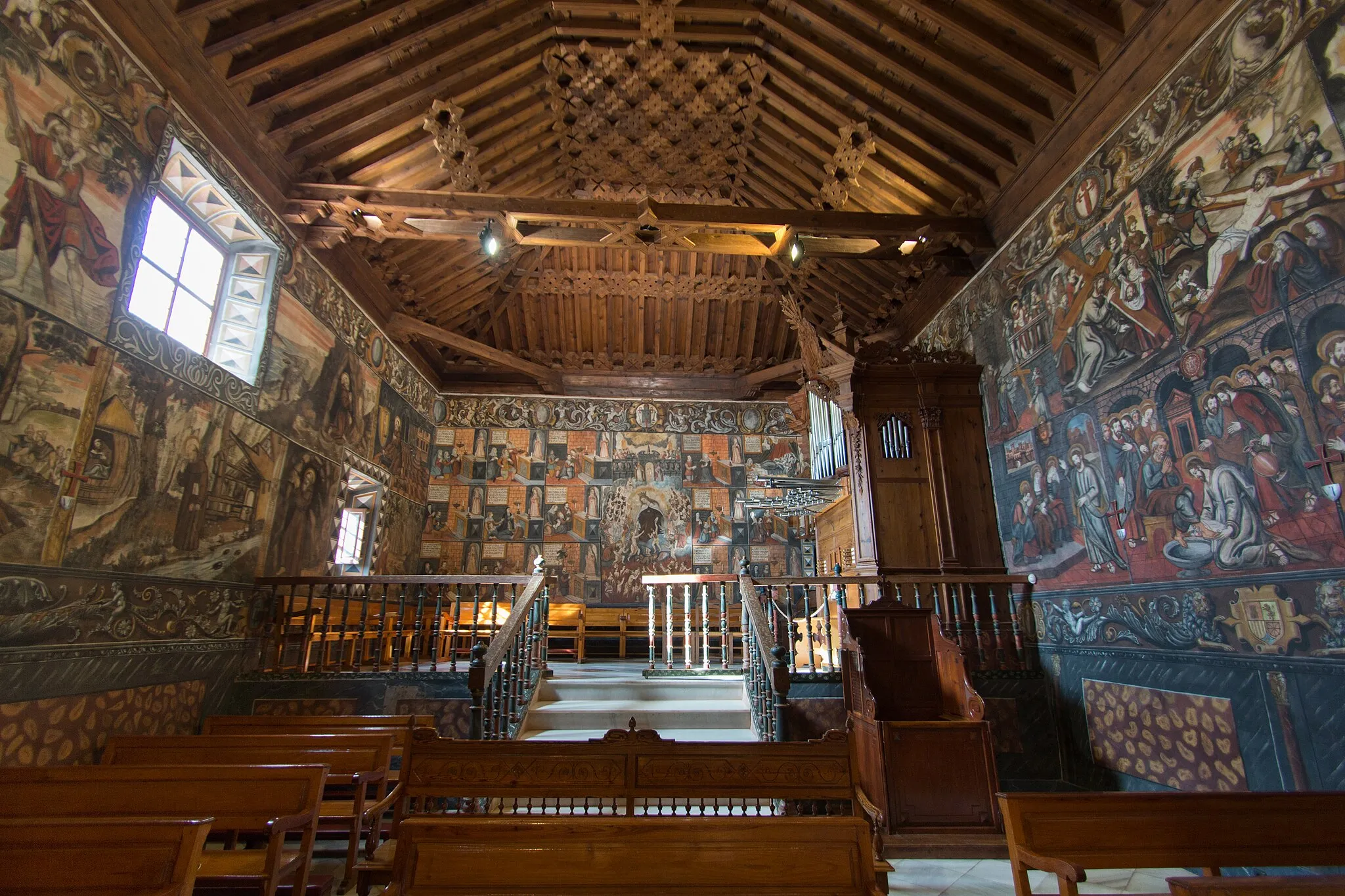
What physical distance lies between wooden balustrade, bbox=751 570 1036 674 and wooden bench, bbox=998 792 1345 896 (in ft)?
11.0

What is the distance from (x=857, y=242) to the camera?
305 inches

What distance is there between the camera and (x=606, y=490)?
11977 mm

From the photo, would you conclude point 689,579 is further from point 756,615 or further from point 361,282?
point 361,282

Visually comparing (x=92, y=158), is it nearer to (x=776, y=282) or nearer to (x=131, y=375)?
(x=131, y=375)

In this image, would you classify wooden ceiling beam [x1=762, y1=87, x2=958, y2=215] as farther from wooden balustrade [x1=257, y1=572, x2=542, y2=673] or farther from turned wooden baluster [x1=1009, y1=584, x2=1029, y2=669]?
wooden balustrade [x1=257, y1=572, x2=542, y2=673]

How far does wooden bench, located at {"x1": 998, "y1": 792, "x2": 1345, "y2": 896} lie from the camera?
239 centimetres

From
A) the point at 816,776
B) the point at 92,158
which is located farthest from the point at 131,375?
the point at 816,776

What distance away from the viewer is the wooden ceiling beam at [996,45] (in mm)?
5684

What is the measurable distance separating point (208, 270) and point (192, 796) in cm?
534

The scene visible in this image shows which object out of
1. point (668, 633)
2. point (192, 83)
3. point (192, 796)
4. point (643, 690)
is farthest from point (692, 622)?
point (192, 83)

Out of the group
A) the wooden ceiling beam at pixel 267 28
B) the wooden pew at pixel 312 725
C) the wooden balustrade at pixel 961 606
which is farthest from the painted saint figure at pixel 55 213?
the wooden balustrade at pixel 961 606

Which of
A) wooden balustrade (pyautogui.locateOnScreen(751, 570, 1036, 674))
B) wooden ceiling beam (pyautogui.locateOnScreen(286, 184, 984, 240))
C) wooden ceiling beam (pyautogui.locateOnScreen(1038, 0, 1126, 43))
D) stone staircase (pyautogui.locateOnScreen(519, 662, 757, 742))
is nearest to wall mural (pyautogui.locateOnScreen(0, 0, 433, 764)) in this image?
wooden ceiling beam (pyautogui.locateOnScreen(286, 184, 984, 240))

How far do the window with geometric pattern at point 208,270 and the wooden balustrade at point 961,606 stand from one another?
575cm

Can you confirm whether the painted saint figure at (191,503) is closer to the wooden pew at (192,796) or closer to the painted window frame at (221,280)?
the painted window frame at (221,280)
